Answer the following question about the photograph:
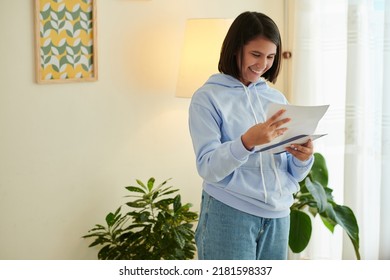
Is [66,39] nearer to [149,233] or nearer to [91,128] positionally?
[91,128]

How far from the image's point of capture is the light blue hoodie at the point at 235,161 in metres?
1.93

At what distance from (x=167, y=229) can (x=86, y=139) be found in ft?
1.66

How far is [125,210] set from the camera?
314 centimetres

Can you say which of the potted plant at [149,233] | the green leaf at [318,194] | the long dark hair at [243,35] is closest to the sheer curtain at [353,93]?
the green leaf at [318,194]

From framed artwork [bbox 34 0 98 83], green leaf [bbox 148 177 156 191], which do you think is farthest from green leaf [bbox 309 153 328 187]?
framed artwork [bbox 34 0 98 83]

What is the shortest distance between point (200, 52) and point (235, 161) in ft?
4.14

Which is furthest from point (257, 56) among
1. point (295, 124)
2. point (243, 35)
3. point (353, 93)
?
point (353, 93)

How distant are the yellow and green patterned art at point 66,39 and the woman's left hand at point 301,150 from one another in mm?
1165

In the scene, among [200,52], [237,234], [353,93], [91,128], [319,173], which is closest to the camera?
[237,234]

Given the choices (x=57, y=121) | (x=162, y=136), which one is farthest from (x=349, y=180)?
(x=57, y=121)

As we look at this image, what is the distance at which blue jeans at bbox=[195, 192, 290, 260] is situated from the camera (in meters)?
Answer: 1.98

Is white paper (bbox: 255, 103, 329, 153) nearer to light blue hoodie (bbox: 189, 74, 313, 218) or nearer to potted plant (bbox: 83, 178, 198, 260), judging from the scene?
light blue hoodie (bbox: 189, 74, 313, 218)

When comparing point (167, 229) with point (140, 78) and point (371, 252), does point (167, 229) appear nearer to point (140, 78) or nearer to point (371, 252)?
point (140, 78)

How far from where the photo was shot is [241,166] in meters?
2.00
